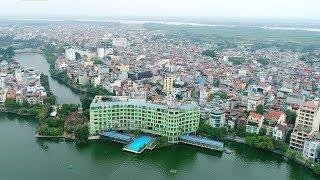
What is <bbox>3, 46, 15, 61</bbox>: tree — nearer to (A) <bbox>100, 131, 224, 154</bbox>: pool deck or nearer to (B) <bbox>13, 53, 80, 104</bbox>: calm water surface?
(B) <bbox>13, 53, 80, 104</bbox>: calm water surface

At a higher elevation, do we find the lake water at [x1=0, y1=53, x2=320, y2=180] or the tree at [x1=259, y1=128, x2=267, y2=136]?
the tree at [x1=259, y1=128, x2=267, y2=136]

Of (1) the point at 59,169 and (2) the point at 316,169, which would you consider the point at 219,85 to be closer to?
(2) the point at 316,169

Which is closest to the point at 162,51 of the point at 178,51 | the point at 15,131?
the point at 178,51

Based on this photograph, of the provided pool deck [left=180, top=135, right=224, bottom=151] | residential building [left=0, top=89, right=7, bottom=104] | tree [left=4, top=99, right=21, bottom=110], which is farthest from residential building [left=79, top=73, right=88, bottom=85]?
pool deck [left=180, top=135, right=224, bottom=151]

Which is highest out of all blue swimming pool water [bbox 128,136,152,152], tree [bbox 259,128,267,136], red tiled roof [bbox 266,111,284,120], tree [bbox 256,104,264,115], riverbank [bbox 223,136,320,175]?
red tiled roof [bbox 266,111,284,120]

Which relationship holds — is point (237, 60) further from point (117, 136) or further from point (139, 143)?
point (139, 143)
